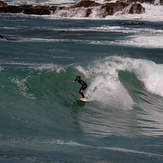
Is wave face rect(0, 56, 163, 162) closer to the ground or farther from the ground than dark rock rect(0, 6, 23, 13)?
farther from the ground

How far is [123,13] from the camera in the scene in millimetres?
66125

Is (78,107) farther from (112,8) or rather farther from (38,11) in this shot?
(38,11)

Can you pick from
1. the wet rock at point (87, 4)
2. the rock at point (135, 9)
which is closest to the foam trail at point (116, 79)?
the rock at point (135, 9)

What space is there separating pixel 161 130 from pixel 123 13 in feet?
190

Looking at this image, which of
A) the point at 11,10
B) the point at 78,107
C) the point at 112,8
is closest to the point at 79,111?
the point at 78,107

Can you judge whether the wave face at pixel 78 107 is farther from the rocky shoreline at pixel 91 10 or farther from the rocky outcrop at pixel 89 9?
the rocky outcrop at pixel 89 9

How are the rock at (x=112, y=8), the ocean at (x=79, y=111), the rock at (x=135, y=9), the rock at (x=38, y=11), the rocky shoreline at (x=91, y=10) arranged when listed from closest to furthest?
the ocean at (x=79, y=111)
the rock at (x=112, y=8)
the rocky shoreline at (x=91, y=10)
the rock at (x=135, y=9)
the rock at (x=38, y=11)

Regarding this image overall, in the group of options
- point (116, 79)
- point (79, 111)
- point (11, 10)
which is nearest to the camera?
point (79, 111)

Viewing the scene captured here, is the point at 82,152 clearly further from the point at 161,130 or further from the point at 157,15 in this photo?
the point at 157,15

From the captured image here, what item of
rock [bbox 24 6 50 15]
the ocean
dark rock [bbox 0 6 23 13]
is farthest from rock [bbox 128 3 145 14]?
the ocean

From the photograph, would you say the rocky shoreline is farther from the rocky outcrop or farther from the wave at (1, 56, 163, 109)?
the wave at (1, 56, 163, 109)

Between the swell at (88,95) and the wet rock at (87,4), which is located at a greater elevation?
the wet rock at (87,4)

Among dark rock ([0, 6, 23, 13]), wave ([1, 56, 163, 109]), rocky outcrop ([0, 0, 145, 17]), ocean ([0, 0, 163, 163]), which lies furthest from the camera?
dark rock ([0, 6, 23, 13])

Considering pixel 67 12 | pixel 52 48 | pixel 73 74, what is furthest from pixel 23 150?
pixel 67 12
